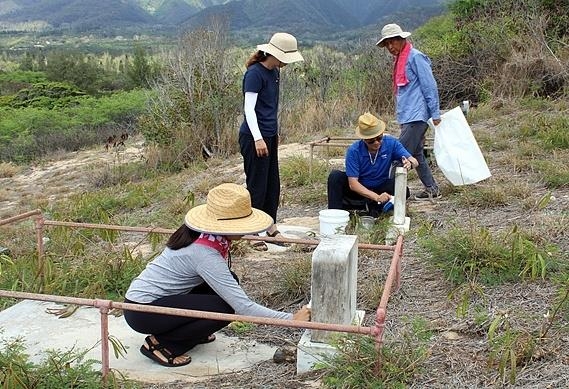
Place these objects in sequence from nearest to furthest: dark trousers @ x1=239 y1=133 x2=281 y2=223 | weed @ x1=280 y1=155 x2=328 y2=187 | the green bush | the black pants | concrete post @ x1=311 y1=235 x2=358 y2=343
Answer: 1. concrete post @ x1=311 y1=235 x2=358 y2=343
2. the black pants
3. dark trousers @ x1=239 y1=133 x2=281 y2=223
4. weed @ x1=280 y1=155 x2=328 y2=187
5. the green bush

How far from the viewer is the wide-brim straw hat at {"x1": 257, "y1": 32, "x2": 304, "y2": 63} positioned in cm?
481

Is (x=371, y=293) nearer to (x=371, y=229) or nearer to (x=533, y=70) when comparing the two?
(x=371, y=229)

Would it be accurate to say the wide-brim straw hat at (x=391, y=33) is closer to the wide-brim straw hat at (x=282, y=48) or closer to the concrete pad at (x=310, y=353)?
the wide-brim straw hat at (x=282, y=48)

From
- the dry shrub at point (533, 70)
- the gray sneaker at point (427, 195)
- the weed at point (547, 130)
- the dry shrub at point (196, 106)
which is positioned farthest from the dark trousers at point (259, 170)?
the dry shrub at point (533, 70)

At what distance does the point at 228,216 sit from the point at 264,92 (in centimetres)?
198

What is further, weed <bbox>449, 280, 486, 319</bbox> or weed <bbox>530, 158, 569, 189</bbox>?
weed <bbox>530, 158, 569, 189</bbox>

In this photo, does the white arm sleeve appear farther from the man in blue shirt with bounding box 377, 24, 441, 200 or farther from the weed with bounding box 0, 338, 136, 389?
the weed with bounding box 0, 338, 136, 389

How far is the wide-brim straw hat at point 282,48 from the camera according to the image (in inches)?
189

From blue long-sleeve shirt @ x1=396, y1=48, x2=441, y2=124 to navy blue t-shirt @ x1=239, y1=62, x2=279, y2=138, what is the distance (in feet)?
4.34

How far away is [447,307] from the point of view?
364cm

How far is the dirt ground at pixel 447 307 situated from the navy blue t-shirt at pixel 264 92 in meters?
1.00

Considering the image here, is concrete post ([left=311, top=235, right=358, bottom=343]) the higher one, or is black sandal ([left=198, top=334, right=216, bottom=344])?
concrete post ([left=311, top=235, right=358, bottom=343])

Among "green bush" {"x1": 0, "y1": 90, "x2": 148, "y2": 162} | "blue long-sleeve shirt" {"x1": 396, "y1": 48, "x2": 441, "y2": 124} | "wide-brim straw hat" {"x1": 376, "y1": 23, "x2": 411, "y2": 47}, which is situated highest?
"wide-brim straw hat" {"x1": 376, "y1": 23, "x2": 411, "y2": 47}

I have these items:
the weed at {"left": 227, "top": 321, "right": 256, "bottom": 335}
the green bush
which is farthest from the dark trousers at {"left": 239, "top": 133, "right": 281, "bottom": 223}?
the green bush
